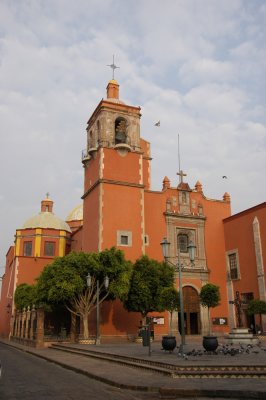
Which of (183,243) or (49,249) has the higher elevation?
(49,249)

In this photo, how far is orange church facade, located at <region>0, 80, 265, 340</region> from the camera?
27922mm

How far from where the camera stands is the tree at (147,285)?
79.9 ft

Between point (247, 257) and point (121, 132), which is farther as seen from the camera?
point (121, 132)

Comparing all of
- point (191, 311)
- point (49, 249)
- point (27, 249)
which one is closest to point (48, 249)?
point (49, 249)

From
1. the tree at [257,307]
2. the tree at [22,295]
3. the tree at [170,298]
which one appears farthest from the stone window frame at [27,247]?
the tree at [257,307]

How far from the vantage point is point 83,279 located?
78.0ft

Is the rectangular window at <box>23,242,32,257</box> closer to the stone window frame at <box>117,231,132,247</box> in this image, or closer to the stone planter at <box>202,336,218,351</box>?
the stone window frame at <box>117,231,132,247</box>

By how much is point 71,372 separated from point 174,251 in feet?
61.1

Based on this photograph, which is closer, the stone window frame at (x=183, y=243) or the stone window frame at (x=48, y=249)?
the stone window frame at (x=183, y=243)

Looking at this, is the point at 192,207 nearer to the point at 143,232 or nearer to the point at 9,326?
the point at 143,232

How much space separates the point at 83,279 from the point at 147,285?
154 inches

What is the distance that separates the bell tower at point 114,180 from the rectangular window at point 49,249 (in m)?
10.8

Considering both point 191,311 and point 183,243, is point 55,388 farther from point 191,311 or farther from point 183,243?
point 183,243

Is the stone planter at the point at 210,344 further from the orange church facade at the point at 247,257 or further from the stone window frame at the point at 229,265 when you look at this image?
the stone window frame at the point at 229,265
